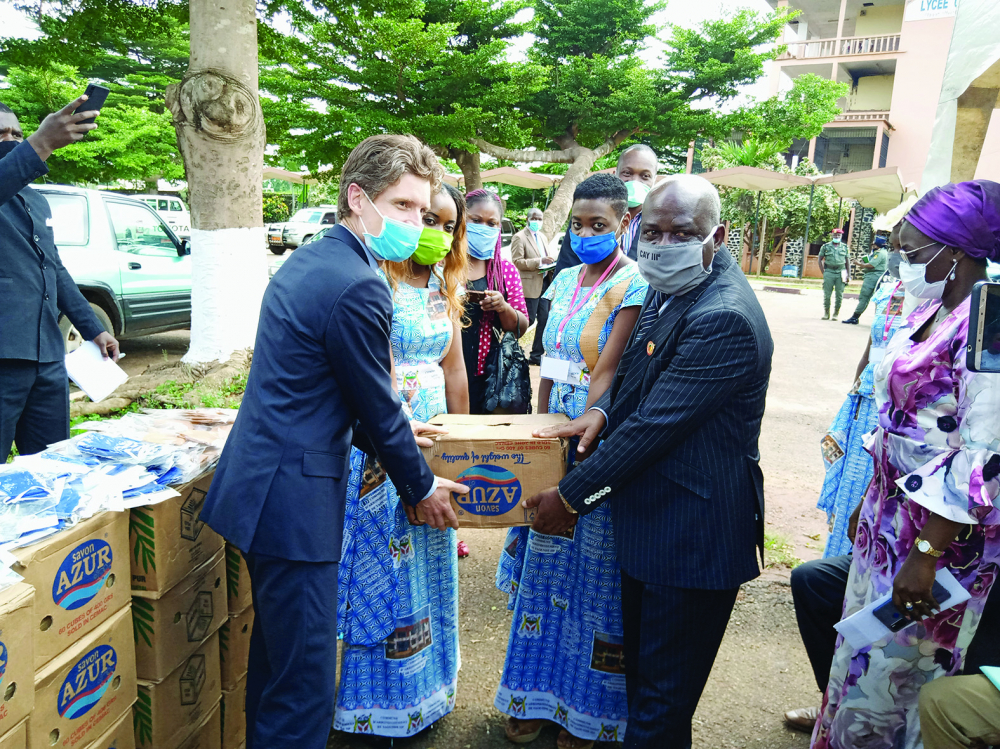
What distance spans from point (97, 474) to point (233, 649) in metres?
0.84

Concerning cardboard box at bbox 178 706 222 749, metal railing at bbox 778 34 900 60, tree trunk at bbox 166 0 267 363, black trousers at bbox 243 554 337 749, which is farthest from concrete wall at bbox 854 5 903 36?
cardboard box at bbox 178 706 222 749

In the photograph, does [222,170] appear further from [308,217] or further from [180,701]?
[308,217]

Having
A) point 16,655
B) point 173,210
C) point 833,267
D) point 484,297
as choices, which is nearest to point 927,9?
point 833,267

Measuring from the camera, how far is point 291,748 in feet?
6.21

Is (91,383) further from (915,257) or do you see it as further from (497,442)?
(915,257)

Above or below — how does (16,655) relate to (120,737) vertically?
above

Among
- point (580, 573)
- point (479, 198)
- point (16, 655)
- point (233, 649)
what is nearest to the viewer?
point (16, 655)

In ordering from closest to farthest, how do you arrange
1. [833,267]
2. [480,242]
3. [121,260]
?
[480,242] < [121,260] < [833,267]

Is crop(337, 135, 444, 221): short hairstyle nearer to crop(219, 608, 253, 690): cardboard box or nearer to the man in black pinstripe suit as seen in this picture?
the man in black pinstripe suit

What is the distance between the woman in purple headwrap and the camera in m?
1.73

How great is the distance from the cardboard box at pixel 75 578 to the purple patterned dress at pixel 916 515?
2124mm

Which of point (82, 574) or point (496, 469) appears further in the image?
point (496, 469)

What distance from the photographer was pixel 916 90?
26422 mm

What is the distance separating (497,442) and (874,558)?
118 cm
